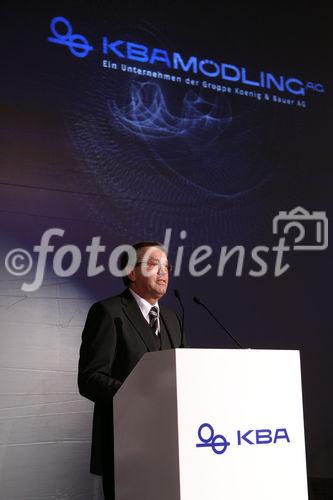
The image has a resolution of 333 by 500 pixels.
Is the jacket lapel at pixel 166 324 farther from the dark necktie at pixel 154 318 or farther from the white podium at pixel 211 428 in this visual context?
the white podium at pixel 211 428

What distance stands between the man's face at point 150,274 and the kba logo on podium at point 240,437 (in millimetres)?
907

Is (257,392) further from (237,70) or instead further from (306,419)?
(237,70)

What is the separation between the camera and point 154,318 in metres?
2.96

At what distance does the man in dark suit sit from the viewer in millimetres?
2613

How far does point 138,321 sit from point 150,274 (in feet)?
0.75

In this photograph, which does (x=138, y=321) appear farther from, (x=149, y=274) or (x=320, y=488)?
(x=320, y=488)

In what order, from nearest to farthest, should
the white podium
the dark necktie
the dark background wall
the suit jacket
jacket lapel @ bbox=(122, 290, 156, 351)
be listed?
the white podium < the suit jacket < jacket lapel @ bbox=(122, 290, 156, 351) < the dark necktie < the dark background wall

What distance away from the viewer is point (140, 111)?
14.0ft

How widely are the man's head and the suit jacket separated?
10cm

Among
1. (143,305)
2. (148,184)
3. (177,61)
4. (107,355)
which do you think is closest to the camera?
(107,355)

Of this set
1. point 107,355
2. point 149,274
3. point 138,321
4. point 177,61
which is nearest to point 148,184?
point 177,61

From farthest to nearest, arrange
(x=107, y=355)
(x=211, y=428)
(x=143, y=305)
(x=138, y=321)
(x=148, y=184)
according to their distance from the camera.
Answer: (x=148, y=184) < (x=143, y=305) < (x=138, y=321) < (x=107, y=355) < (x=211, y=428)

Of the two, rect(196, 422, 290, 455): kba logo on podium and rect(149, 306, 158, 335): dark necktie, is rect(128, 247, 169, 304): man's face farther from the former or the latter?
rect(196, 422, 290, 455): kba logo on podium

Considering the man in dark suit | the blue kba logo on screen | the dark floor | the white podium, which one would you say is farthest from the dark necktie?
the dark floor
